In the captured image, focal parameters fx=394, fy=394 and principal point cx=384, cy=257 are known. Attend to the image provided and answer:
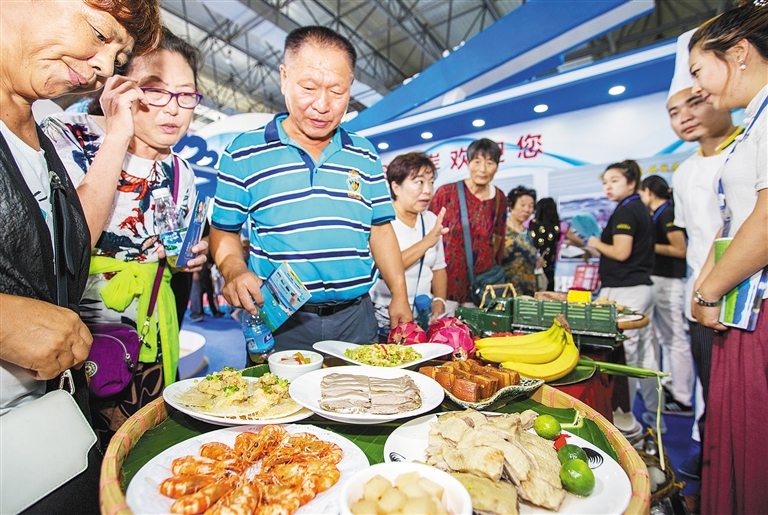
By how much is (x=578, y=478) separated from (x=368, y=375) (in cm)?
72

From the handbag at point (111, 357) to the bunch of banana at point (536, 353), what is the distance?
141 cm

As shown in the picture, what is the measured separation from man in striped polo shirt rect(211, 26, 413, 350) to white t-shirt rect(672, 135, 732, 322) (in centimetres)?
247

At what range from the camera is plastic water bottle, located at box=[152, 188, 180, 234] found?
1.79 m

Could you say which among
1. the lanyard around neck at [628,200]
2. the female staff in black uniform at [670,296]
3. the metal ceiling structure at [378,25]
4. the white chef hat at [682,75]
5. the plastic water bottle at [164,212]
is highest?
the metal ceiling structure at [378,25]

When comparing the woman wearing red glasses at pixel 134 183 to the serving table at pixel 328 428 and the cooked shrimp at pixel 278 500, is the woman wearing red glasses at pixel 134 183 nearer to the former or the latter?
the serving table at pixel 328 428

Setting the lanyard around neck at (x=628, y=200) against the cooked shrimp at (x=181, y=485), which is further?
the lanyard around neck at (x=628, y=200)

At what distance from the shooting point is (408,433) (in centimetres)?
104

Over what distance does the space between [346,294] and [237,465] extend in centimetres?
115

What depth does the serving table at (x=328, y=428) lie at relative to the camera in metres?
0.79

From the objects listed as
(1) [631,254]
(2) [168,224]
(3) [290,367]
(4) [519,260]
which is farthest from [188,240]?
(1) [631,254]

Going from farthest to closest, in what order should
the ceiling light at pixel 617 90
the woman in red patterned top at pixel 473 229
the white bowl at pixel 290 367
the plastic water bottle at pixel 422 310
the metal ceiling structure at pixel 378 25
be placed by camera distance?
the metal ceiling structure at pixel 378 25 < the ceiling light at pixel 617 90 < the woman in red patterned top at pixel 473 229 < the plastic water bottle at pixel 422 310 < the white bowl at pixel 290 367

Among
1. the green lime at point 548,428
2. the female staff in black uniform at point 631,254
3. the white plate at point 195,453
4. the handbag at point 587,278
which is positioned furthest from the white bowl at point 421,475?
the handbag at point 587,278

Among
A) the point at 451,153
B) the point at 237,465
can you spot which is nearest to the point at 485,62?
the point at 451,153

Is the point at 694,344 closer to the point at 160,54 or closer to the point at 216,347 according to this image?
the point at 160,54
